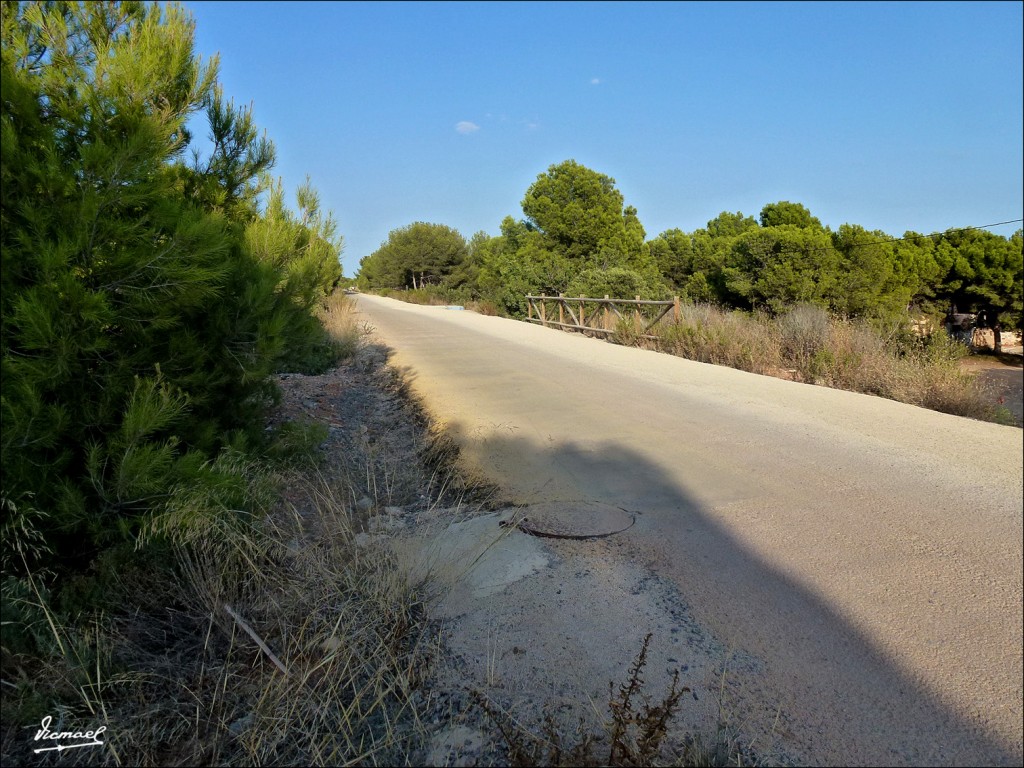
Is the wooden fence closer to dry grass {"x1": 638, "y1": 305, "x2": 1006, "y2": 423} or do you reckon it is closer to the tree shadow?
dry grass {"x1": 638, "y1": 305, "x2": 1006, "y2": 423}

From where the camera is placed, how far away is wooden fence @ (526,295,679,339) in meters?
16.6

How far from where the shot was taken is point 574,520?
419cm

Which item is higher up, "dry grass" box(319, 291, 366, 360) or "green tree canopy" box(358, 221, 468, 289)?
"green tree canopy" box(358, 221, 468, 289)

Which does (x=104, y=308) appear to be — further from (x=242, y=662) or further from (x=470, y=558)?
(x=470, y=558)

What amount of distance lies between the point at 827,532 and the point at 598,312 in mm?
16922

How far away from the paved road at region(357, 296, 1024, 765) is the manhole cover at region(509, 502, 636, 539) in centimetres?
14

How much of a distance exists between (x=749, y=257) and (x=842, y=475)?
21.8 metres

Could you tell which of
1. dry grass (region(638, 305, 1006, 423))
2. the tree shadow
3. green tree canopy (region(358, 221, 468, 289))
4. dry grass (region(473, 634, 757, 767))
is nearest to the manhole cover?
the tree shadow

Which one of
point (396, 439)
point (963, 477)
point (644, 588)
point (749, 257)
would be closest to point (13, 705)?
point (644, 588)

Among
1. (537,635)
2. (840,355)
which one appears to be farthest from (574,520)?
(840,355)

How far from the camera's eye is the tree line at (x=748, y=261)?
23688mm

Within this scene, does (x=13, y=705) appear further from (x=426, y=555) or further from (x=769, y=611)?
(x=769, y=611)

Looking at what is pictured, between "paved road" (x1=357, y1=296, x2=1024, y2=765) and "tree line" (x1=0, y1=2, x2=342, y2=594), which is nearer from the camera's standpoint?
"paved road" (x1=357, y1=296, x2=1024, y2=765)

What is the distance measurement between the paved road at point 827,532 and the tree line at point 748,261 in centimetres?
1391
